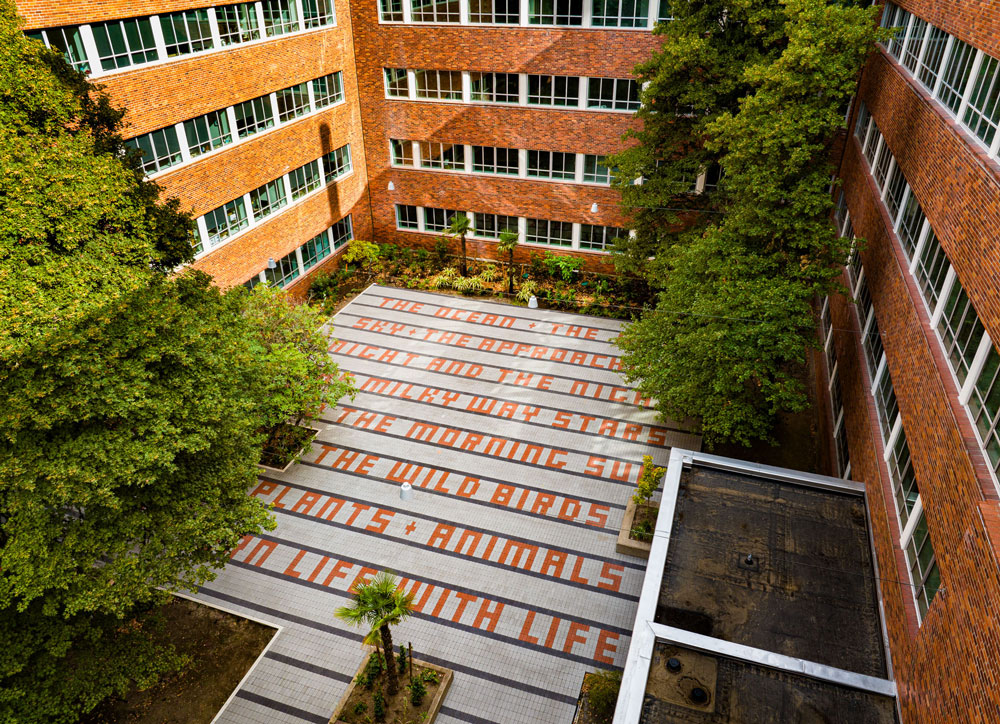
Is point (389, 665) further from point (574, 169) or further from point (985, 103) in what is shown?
point (574, 169)

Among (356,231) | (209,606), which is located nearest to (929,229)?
(209,606)

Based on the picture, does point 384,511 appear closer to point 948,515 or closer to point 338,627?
point 338,627

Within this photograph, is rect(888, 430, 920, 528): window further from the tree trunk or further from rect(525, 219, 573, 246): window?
rect(525, 219, 573, 246): window

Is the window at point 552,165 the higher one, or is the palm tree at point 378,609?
the window at point 552,165

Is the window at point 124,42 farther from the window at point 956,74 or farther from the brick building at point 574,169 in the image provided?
the window at point 956,74

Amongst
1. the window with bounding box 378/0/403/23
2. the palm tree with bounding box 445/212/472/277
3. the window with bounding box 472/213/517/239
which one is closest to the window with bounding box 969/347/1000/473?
the palm tree with bounding box 445/212/472/277

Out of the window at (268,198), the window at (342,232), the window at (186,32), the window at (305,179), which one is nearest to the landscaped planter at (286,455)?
the window at (268,198)
